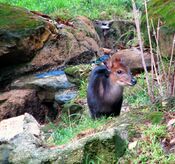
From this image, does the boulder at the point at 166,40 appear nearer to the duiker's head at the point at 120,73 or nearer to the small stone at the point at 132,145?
the duiker's head at the point at 120,73

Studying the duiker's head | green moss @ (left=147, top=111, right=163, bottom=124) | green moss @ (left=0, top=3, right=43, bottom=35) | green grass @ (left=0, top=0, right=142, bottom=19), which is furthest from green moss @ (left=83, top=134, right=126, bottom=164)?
green grass @ (left=0, top=0, right=142, bottom=19)

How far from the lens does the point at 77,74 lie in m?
8.80

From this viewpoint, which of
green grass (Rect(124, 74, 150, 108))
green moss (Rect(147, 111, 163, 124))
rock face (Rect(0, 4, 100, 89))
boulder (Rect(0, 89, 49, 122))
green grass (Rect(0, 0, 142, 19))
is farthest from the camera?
green grass (Rect(0, 0, 142, 19))

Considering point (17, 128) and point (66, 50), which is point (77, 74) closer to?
point (66, 50)

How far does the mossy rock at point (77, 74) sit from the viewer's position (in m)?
8.74

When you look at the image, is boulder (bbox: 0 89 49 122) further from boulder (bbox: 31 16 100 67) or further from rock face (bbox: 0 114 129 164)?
rock face (bbox: 0 114 129 164)

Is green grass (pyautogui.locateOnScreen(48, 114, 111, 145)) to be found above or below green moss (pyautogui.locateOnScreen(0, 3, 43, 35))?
below

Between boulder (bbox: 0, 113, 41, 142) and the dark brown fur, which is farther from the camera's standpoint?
the dark brown fur

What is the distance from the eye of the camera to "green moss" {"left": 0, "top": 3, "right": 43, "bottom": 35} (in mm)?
9525

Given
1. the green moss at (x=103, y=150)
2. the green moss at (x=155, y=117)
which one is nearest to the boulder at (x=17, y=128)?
the green moss at (x=103, y=150)

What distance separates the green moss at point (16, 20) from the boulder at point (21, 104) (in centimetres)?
118

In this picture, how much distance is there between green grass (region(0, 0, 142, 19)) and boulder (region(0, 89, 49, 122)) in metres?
4.15

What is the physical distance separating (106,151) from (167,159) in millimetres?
441

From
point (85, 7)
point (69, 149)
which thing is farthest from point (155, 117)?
point (85, 7)
